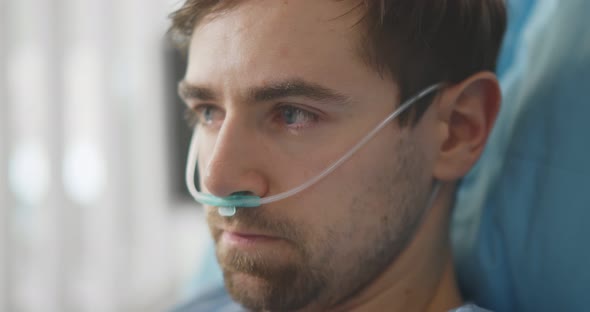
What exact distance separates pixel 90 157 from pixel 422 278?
4.83ft

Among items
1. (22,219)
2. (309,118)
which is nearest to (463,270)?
(309,118)

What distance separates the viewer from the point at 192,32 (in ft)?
3.35

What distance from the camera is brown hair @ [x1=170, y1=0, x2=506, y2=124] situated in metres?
0.89

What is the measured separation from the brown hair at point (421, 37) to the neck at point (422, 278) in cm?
21

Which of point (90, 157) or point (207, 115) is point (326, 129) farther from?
point (90, 157)

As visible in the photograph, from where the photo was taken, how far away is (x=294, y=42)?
859 mm

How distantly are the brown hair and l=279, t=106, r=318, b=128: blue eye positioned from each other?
0.39ft

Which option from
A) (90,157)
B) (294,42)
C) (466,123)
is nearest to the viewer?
(294,42)

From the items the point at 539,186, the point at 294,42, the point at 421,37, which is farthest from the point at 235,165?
the point at 539,186

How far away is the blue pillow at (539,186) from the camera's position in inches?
40.0

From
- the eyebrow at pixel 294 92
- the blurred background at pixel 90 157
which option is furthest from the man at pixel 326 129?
the blurred background at pixel 90 157

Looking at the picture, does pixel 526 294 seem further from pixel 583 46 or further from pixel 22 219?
pixel 22 219

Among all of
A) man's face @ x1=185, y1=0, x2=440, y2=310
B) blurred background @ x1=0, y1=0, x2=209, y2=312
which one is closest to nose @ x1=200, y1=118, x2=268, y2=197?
man's face @ x1=185, y1=0, x2=440, y2=310

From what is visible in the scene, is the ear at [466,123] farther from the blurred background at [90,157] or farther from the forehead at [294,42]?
the blurred background at [90,157]
